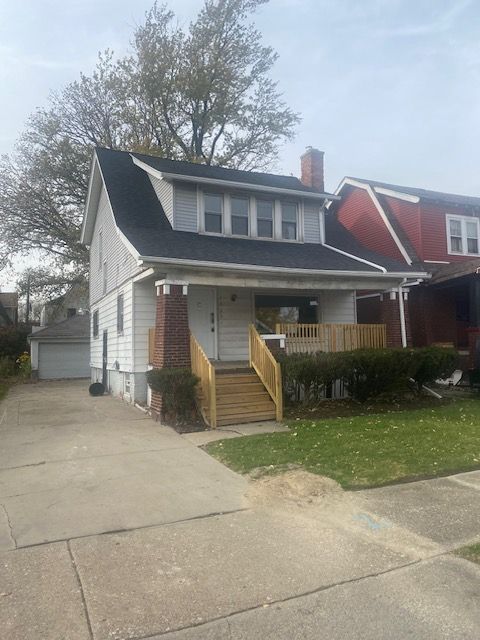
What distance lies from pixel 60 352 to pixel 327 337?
17476mm

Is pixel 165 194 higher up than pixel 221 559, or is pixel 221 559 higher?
pixel 165 194

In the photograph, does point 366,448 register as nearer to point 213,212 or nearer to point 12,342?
point 213,212

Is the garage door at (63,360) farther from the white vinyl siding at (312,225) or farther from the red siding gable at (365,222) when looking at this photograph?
the white vinyl siding at (312,225)

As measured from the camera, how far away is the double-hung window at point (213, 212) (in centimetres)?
1373

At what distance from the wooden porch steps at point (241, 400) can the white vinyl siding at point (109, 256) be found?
357 centimetres

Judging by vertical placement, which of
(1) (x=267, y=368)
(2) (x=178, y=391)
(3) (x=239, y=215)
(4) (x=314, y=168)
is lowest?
(2) (x=178, y=391)

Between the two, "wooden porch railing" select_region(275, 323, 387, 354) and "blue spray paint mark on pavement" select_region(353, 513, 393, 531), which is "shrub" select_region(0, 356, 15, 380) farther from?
"blue spray paint mark on pavement" select_region(353, 513, 393, 531)

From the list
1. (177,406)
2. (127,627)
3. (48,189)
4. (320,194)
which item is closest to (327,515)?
(127,627)

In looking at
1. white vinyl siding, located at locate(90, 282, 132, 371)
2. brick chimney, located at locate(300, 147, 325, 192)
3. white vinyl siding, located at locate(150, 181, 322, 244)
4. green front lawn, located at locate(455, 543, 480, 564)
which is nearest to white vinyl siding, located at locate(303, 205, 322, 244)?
white vinyl siding, located at locate(150, 181, 322, 244)

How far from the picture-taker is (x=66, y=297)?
28.2m


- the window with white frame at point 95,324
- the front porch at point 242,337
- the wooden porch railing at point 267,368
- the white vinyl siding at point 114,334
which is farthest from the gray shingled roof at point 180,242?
the window with white frame at point 95,324

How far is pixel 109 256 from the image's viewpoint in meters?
15.7

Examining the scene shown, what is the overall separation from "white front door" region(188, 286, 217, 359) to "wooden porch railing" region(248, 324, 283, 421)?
2.11 metres

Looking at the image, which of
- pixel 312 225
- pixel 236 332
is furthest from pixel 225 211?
pixel 236 332
